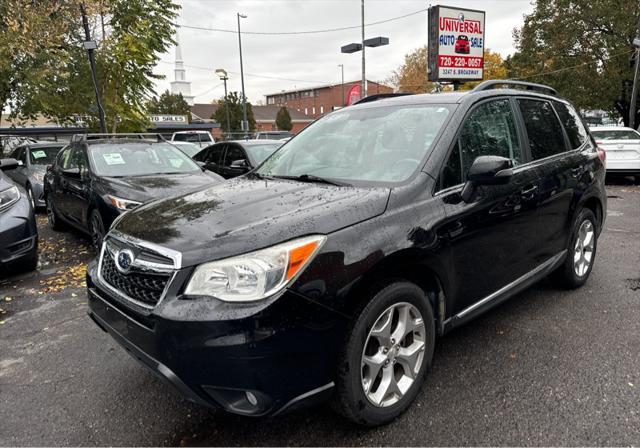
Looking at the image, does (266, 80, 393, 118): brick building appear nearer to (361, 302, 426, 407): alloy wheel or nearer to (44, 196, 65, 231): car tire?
(44, 196, 65, 231): car tire

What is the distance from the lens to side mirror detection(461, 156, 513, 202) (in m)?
2.61

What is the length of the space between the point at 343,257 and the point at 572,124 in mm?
3266

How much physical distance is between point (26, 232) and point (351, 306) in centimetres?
440

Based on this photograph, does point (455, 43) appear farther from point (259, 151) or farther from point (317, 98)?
point (317, 98)

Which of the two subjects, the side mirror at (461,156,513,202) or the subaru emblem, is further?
the side mirror at (461,156,513,202)

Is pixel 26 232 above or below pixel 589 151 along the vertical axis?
below

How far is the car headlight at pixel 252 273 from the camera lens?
1.94 metres

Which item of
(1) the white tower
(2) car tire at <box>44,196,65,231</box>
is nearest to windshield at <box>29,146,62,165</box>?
(2) car tire at <box>44,196,65,231</box>

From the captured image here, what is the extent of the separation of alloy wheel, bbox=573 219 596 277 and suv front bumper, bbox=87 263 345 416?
307cm

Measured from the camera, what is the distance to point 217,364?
191 cm

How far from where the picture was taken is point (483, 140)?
120 inches

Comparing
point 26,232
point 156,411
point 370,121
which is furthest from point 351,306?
point 26,232

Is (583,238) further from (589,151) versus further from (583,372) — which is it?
(583,372)

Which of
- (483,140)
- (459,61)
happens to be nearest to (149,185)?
(483,140)
